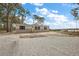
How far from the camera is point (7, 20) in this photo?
7.09 feet

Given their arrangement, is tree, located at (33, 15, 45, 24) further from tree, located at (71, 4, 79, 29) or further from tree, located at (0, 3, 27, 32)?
tree, located at (71, 4, 79, 29)

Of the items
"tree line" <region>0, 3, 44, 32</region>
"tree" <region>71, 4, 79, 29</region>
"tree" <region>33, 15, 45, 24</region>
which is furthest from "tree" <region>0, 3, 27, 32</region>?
"tree" <region>71, 4, 79, 29</region>

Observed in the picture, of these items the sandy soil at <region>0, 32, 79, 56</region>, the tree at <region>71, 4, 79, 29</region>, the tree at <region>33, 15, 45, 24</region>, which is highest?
the tree at <region>71, 4, 79, 29</region>

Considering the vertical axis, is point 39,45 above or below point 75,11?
below

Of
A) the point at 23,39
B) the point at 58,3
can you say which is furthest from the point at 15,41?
the point at 58,3

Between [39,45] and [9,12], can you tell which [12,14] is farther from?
[39,45]

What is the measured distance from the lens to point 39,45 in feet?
7.04

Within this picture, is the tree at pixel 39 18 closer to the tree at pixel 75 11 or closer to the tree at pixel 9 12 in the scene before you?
the tree at pixel 9 12

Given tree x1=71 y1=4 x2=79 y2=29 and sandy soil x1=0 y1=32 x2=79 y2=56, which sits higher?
tree x1=71 y1=4 x2=79 y2=29

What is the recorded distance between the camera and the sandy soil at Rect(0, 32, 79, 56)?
2127 mm

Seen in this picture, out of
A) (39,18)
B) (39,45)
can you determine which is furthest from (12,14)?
(39,45)

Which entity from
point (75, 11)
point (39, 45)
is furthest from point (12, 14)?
point (75, 11)

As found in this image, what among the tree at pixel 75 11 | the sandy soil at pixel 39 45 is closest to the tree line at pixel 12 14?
the sandy soil at pixel 39 45

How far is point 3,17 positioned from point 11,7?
0.41 ft
